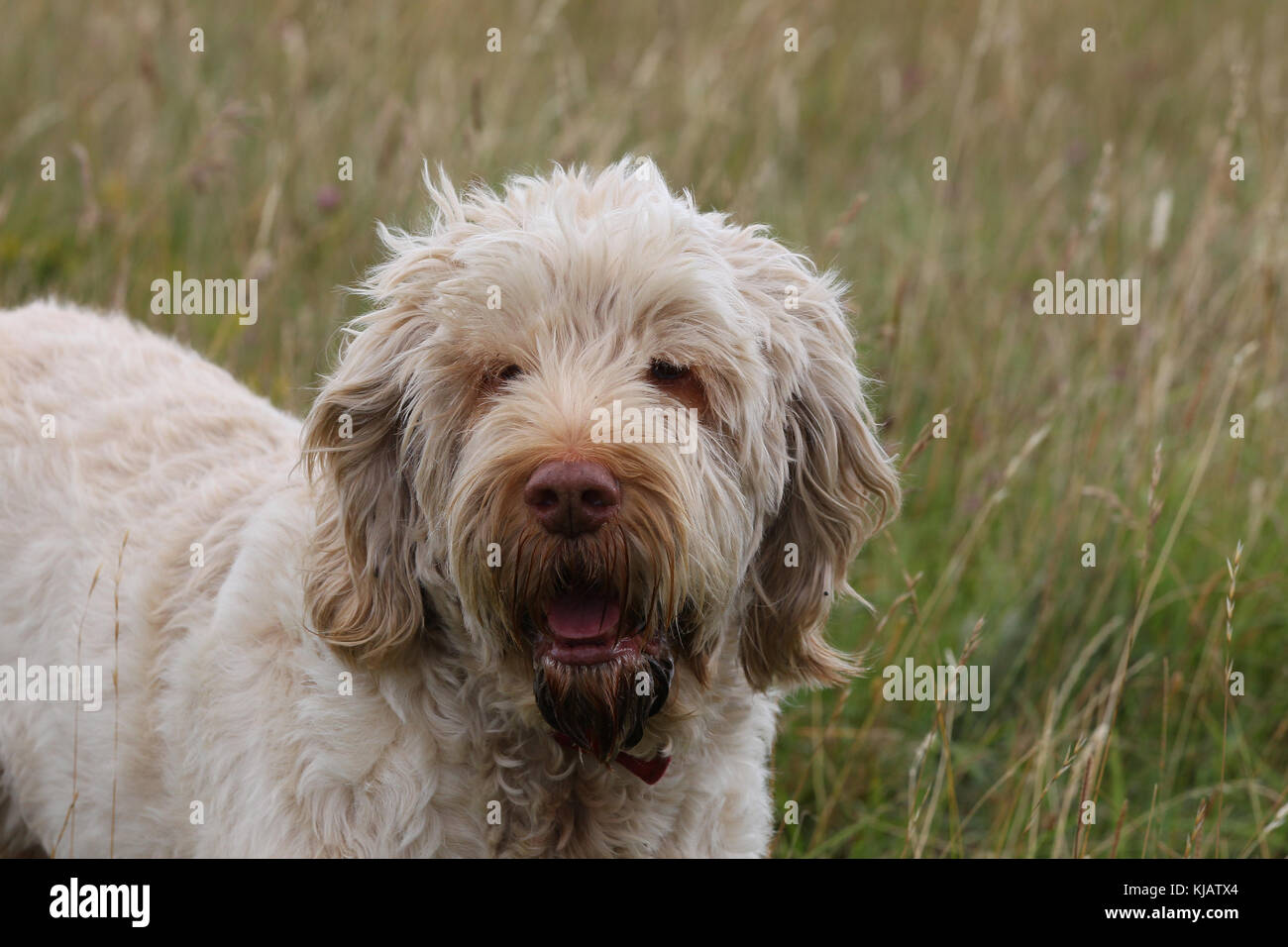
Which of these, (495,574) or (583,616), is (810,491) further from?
(495,574)

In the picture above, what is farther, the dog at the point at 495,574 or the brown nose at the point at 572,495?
the dog at the point at 495,574

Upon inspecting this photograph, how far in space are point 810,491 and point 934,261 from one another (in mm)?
2888

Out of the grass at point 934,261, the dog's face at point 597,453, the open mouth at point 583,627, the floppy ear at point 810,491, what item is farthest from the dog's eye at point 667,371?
the grass at point 934,261

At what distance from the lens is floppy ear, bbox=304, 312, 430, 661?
3064 millimetres

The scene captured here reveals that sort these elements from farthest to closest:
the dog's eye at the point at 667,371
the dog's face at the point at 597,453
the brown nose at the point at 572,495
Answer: the dog's eye at the point at 667,371
the dog's face at the point at 597,453
the brown nose at the point at 572,495

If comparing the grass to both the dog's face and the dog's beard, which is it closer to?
the dog's face

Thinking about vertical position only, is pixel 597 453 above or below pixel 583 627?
above

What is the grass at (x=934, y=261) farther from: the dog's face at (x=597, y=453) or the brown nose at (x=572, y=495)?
the brown nose at (x=572, y=495)

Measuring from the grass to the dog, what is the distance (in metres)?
0.65

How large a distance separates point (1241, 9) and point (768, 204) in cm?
508

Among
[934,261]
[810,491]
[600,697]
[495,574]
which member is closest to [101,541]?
[495,574]

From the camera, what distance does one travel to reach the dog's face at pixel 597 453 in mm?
2713

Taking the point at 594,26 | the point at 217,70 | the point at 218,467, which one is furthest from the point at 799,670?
the point at 594,26

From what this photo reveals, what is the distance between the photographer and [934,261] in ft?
19.5
